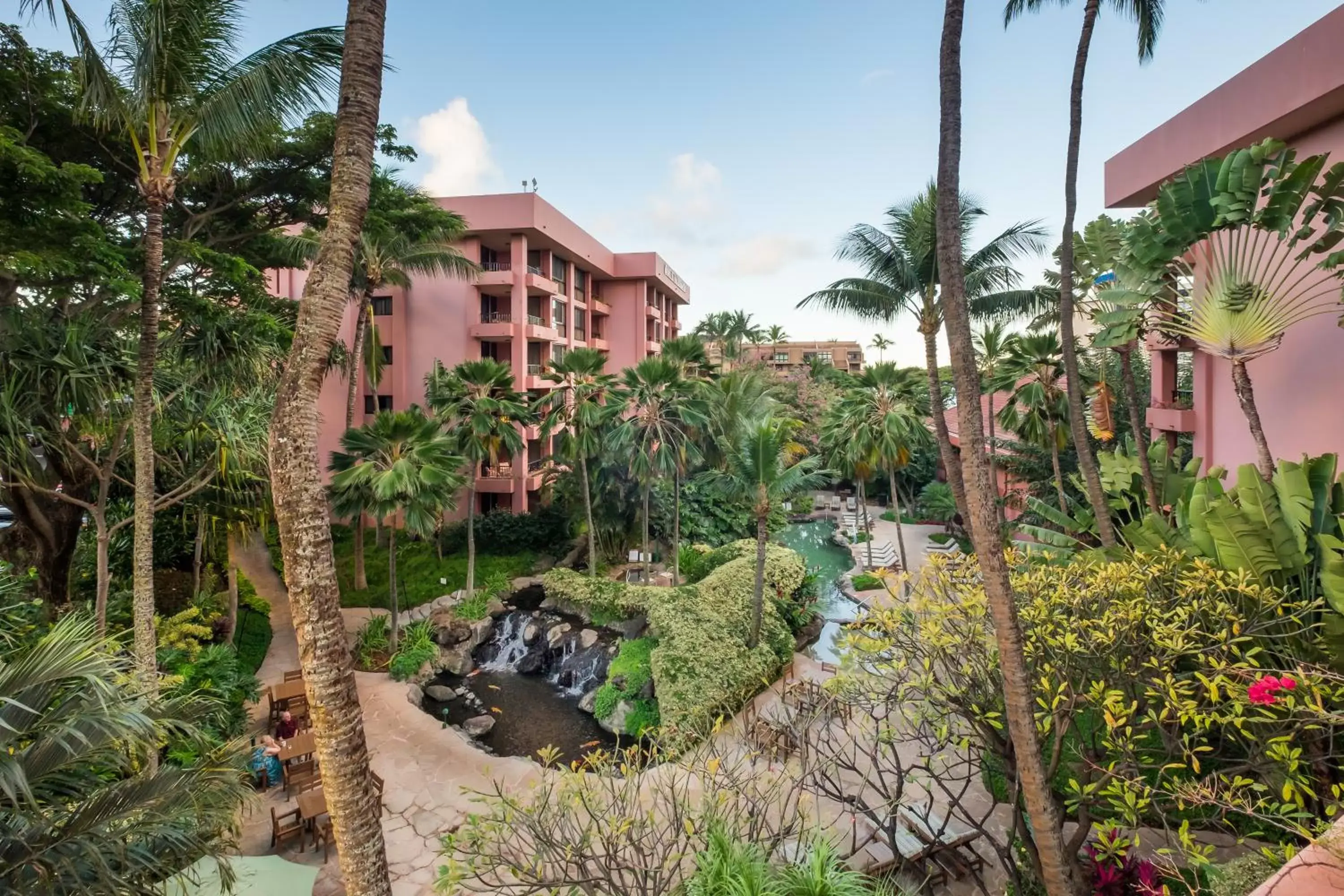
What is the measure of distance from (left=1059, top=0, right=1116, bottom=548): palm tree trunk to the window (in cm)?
2216

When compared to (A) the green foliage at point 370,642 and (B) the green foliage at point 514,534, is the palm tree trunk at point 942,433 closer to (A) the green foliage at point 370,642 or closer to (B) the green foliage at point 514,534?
(A) the green foliage at point 370,642

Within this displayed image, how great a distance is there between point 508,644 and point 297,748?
7.06 meters

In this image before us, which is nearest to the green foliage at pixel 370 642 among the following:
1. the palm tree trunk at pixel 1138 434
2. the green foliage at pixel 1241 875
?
the green foliage at pixel 1241 875

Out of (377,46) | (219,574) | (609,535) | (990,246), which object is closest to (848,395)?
(990,246)

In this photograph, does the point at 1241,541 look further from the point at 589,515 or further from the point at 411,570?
the point at 411,570

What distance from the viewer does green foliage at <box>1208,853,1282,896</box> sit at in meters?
4.64

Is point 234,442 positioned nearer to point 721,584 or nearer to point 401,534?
point 721,584

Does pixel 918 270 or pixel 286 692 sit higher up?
pixel 918 270

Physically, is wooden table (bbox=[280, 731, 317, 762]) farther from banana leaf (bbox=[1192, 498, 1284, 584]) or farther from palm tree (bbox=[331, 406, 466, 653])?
banana leaf (bbox=[1192, 498, 1284, 584])

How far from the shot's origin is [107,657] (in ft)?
15.0

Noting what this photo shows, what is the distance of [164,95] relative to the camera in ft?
23.7

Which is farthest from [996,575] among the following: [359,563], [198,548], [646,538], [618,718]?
[359,563]

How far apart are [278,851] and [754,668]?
8.76 m

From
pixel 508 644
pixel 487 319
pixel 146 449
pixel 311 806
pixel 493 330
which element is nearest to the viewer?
pixel 146 449
